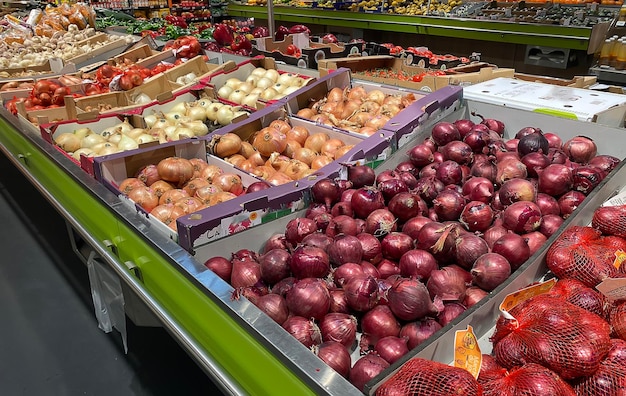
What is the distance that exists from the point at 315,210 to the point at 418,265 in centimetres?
51

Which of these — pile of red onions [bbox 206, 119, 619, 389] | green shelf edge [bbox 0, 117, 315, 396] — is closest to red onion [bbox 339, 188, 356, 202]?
pile of red onions [bbox 206, 119, 619, 389]

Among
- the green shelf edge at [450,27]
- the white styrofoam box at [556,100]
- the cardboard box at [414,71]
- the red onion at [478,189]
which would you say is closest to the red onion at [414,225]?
the red onion at [478,189]

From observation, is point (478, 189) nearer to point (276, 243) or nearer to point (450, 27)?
point (276, 243)

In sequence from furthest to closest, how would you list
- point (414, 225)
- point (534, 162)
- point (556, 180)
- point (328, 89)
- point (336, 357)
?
point (328, 89) → point (534, 162) → point (556, 180) → point (414, 225) → point (336, 357)

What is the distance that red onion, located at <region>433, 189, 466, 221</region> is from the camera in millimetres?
1716

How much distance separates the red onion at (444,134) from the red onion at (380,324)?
115 cm

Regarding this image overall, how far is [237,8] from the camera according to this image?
1126 cm

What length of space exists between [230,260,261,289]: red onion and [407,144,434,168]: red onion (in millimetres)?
973

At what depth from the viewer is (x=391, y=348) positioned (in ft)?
4.00

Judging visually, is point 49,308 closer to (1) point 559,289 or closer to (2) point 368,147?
(2) point 368,147

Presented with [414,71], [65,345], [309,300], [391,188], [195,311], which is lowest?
[65,345]

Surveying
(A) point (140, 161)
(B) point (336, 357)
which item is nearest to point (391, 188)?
(B) point (336, 357)

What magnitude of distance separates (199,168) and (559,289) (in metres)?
1.65

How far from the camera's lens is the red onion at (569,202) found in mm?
1725
